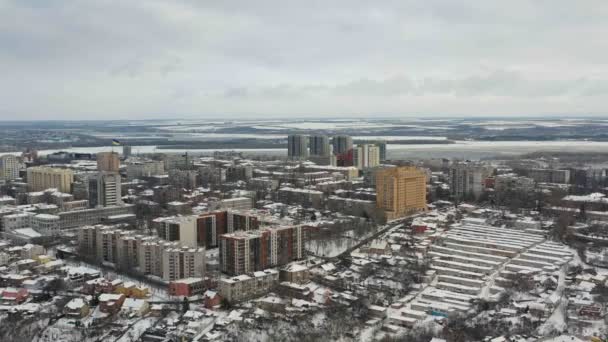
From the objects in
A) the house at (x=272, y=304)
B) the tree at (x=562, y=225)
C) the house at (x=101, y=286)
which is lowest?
the house at (x=272, y=304)

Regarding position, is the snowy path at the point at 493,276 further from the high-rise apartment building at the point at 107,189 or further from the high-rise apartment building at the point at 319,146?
the high-rise apartment building at the point at 319,146

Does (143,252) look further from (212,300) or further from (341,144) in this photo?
(341,144)

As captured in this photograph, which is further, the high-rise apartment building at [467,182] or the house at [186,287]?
the high-rise apartment building at [467,182]

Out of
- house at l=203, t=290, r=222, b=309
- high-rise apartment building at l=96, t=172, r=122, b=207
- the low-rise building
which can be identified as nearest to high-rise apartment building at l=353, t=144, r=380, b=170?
high-rise apartment building at l=96, t=172, r=122, b=207

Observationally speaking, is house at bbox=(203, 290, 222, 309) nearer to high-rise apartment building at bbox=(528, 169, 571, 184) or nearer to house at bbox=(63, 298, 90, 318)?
house at bbox=(63, 298, 90, 318)

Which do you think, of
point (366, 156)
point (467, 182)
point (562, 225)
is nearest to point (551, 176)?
point (467, 182)

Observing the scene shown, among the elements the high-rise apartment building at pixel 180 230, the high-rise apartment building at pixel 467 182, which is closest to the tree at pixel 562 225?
the high-rise apartment building at pixel 467 182
